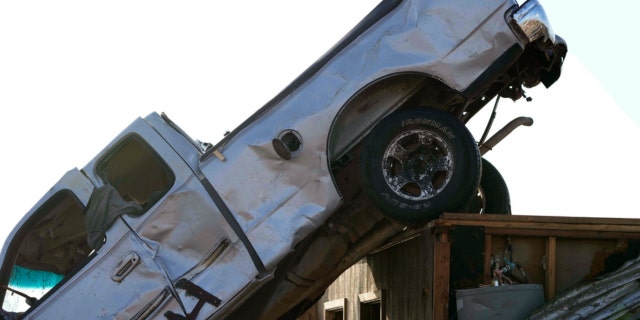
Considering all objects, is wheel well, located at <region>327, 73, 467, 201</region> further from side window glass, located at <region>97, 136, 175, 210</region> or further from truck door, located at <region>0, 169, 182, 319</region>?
truck door, located at <region>0, 169, 182, 319</region>

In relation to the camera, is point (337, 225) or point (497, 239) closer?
point (497, 239)

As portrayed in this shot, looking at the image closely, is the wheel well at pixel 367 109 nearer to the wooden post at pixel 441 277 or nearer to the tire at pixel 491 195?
the wooden post at pixel 441 277

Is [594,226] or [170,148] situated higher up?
[170,148]

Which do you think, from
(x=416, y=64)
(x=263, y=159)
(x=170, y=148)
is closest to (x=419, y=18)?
(x=416, y=64)

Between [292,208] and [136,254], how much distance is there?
3.95 ft

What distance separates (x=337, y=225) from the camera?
809 centimetres

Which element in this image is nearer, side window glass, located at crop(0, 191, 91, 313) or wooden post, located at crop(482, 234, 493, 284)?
wooden post, located at crop(482, 234, 493, 284)

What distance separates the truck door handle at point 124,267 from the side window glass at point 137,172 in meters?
0.39

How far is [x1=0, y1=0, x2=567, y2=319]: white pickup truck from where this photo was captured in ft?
25.1

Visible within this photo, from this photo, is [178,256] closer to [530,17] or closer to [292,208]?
[292,208]

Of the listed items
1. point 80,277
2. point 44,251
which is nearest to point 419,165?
point 80,277

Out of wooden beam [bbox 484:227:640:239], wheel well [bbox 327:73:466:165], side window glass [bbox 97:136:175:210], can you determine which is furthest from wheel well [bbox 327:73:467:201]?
side window glass [bbox 97:136:175:210]

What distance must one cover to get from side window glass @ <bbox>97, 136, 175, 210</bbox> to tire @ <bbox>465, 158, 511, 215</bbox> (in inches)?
112

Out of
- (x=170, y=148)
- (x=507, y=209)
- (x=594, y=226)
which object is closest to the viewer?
(x=594, y=226)
